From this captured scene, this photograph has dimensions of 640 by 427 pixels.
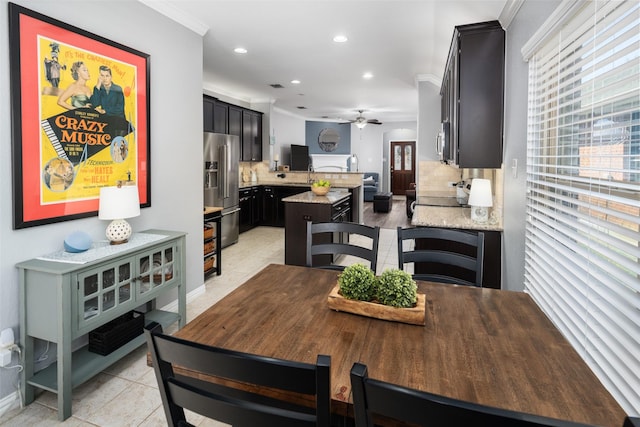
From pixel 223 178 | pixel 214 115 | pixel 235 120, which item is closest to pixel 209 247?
pixel 223 178

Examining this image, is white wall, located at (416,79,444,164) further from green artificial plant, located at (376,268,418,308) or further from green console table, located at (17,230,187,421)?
green artificial plant, located at (376,268,418,308)

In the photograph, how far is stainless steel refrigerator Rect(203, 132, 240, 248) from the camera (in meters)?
5.31

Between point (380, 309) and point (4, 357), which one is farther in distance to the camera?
point (4, 357)

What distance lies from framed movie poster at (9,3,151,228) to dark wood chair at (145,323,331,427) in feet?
5.63

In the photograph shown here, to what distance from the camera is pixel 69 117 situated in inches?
90.9

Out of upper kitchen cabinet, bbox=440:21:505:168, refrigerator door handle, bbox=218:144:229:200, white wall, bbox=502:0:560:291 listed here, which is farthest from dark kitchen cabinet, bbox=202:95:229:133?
white wall, bbox=502:0:560:291

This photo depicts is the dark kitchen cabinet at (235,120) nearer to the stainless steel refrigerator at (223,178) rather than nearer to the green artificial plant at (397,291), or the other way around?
the stainless steel refrigerator at (223,178)

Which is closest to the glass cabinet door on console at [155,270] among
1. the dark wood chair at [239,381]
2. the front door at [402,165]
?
the dark wood chair at [239,381]

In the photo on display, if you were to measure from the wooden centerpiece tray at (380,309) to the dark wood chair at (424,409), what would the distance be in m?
0.64

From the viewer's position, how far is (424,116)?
5.65m

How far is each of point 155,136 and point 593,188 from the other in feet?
9.51

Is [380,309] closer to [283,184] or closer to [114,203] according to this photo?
[114,203]

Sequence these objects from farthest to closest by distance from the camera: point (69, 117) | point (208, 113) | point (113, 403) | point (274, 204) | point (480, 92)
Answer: point (274, 204) < point (208, 113) < point (480, 92) < point (69, 117) < point (113, 403)

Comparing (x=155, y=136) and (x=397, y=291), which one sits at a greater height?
(x=155, y=136)
